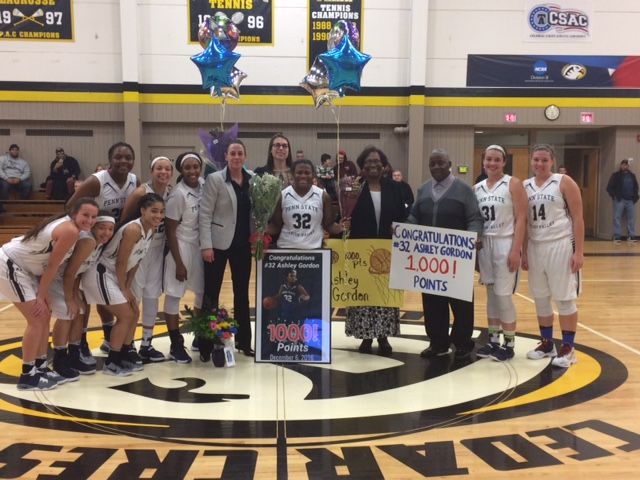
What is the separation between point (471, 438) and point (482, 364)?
4.79 feet

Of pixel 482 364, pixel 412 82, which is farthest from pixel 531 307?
pixel 412 82

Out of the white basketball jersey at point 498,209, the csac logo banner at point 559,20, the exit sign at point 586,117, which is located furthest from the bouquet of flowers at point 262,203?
the exit sign at point 586,117

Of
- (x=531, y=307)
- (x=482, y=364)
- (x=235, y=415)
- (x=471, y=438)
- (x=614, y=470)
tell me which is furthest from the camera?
(x=531, y=307)

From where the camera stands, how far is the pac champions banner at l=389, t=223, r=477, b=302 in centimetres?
455

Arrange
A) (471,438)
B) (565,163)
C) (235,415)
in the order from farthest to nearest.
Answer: (565,163) → (235,415) → (471,438)

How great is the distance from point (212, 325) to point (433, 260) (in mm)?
1780

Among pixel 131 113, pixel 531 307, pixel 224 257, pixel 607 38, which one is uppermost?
pixel 607 38

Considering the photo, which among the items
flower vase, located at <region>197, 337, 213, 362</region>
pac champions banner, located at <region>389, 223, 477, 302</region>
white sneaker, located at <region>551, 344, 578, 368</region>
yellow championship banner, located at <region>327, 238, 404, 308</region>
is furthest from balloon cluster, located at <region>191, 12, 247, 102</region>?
white sneaker, located at <region>551, 344, 578, 368</region>

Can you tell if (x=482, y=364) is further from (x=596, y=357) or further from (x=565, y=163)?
(x=565, y=163)

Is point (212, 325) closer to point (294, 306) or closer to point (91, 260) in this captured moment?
point (294, 306)

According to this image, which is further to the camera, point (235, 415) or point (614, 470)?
point (235, 415)

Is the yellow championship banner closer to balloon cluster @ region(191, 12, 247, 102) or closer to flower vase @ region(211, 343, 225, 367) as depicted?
flower vase @ region(211, 343, 225, 367)

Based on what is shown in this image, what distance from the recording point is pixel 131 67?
13156 millimetres

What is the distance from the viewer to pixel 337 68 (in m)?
4.86
